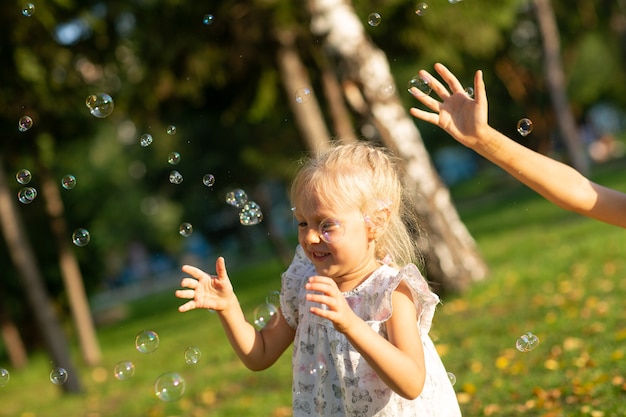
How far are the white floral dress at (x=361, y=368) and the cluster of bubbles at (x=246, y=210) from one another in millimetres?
965

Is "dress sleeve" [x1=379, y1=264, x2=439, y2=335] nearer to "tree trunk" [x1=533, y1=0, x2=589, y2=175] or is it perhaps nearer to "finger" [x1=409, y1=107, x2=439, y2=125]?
"finger" [x1=409, y1=107, x2=439, y2=125]

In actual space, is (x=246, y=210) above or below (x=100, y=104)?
below

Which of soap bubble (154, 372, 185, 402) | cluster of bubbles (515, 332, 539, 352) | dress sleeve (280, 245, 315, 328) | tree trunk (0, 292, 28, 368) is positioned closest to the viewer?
dress sleeve (280, 245, 315, 328)

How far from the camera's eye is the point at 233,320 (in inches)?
121

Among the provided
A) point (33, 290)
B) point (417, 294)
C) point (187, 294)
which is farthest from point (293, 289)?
point (33, 290)

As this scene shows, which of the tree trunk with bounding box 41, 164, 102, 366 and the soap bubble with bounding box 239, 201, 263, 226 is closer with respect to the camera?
the soap bubble with bounding box 239, 201, 263, 226

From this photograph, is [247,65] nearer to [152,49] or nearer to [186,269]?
[152,49]

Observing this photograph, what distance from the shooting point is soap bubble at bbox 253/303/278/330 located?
3.30 metres

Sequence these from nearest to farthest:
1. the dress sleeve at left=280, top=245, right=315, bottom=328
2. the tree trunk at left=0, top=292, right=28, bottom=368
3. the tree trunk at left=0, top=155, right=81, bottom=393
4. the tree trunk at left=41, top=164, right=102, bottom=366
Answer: the dress sleeve at left=280, top=245, right=315, bottom=328 → the tree trunk at left=0, top=155, right=81, bottom=393 → the tree trunk at left=41, top=164, right=102, bottom=366 → the tree trunk at left=0, top=292, right=28, bottom=368

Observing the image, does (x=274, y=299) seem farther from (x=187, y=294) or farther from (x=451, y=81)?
(x=451, y=81)

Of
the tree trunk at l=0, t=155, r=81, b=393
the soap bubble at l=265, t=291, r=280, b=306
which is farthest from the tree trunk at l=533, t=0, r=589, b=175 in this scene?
the soap bubble at l=265, t=291, r=280, b=306

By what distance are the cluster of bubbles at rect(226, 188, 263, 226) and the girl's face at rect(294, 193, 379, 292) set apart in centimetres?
107

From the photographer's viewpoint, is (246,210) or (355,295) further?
(246,210)

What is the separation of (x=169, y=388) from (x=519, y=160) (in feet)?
5.97
